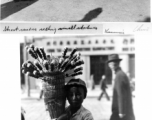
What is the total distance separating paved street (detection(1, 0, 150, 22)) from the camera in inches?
70.7

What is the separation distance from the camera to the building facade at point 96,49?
72.2 inches

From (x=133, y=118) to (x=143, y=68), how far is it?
50 cm

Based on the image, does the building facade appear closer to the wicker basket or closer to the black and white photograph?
the black and white photograph

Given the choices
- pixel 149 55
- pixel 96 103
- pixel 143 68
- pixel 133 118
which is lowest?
pixel 133 118

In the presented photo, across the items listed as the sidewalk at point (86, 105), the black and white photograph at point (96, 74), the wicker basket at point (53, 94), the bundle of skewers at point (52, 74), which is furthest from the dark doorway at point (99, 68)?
the wicker basket at point (53, 94)

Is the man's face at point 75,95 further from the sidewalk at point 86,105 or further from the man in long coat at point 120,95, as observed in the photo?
the man in long coat at point 120,95

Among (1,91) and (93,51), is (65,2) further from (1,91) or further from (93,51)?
(1,91)

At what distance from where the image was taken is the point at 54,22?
1.79 meters

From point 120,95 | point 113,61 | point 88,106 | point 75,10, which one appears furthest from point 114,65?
point 75,10

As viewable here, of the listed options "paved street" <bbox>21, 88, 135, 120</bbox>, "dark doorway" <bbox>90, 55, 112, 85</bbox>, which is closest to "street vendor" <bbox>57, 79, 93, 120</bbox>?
"paved street" <bbox>21, 88, 135, 120</bbox>

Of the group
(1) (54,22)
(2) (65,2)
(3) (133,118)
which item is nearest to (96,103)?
(3) (133,118)

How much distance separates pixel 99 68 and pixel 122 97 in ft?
1.21

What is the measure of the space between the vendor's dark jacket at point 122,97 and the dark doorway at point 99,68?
0.08 m

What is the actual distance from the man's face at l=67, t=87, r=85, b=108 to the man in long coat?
653 millimetres
